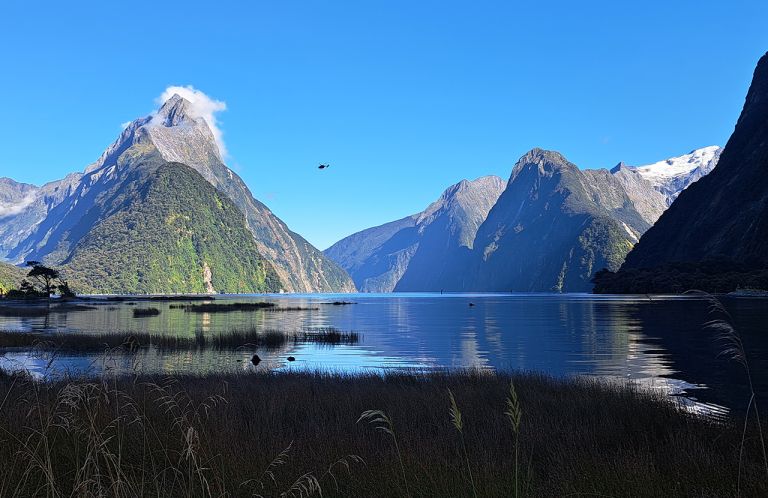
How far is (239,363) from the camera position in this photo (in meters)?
34.2

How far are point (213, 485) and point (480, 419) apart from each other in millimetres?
8540

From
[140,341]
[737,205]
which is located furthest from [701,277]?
[140,341]

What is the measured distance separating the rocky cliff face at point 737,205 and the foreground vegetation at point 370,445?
472 feet

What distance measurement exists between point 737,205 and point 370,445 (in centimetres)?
18599

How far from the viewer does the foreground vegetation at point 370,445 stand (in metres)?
7.66

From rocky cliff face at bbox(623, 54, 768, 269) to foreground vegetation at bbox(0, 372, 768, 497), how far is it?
144 metres

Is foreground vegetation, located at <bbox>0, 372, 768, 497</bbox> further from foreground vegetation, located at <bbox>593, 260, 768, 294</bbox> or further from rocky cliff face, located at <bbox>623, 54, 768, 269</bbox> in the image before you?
rocky cliff face, located at <bbox>623, 54, 768, 269</bbox>

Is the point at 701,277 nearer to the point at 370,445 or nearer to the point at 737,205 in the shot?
the point at 737,205

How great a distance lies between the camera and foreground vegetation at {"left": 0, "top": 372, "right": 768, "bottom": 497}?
766 centimetres

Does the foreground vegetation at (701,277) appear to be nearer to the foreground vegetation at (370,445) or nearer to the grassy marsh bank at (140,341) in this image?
the grassy marsh bank at (140,341)

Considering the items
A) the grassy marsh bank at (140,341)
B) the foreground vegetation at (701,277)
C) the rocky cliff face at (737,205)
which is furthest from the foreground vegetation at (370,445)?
the rocky cliff face at (737,205)

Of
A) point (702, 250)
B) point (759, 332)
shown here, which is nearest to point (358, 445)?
point (759, 332)

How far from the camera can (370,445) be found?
1149 centimetres

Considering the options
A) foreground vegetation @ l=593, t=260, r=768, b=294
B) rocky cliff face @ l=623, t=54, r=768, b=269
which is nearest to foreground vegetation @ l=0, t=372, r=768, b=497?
foreground vegetation @ l=593, t=260, r=768, b=294
